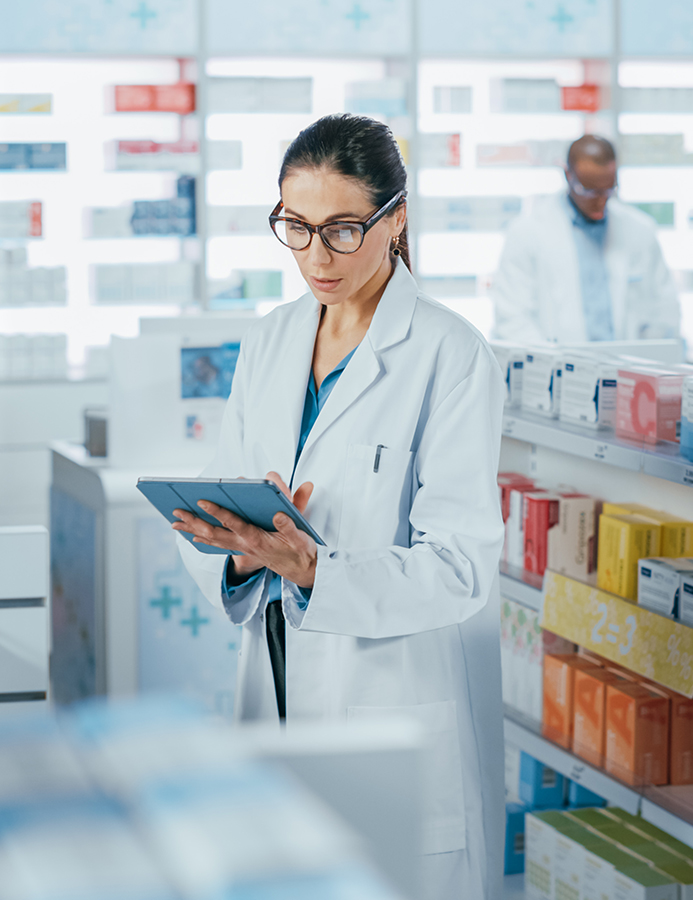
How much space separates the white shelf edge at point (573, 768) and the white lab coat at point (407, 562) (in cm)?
55

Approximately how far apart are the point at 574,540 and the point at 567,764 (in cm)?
50

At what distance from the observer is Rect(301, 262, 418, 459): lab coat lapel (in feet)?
5.41

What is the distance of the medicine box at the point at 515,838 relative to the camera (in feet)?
9.64

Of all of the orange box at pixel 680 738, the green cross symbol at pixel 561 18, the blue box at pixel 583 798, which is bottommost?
the blue box at pixel 583 798

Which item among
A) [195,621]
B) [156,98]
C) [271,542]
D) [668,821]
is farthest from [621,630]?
[156,98]

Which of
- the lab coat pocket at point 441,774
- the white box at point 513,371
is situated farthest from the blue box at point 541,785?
the lab coat pocket at point 441,774

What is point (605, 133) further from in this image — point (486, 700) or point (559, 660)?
point (486, 700)

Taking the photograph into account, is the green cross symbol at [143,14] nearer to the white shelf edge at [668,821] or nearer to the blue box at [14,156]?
the blue box at [14,156]

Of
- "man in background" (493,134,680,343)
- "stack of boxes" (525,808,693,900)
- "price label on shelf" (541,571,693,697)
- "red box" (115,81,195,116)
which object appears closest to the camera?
"price label on shelf" (541,571,693,697)

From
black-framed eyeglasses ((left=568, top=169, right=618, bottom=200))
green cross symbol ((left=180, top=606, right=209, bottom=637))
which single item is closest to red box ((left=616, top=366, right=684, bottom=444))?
green cross symbol ((left=180, top=606, right=209, bottom=637))

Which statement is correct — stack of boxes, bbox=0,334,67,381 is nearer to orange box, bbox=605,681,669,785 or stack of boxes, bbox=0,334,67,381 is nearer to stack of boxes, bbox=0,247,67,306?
stack of boxes, bbox=0,247,67,306

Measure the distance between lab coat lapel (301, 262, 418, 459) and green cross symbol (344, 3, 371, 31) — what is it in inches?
203

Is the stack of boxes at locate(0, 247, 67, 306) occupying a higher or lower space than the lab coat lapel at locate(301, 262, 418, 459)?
higher

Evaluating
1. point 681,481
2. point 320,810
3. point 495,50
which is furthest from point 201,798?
point 495,50
